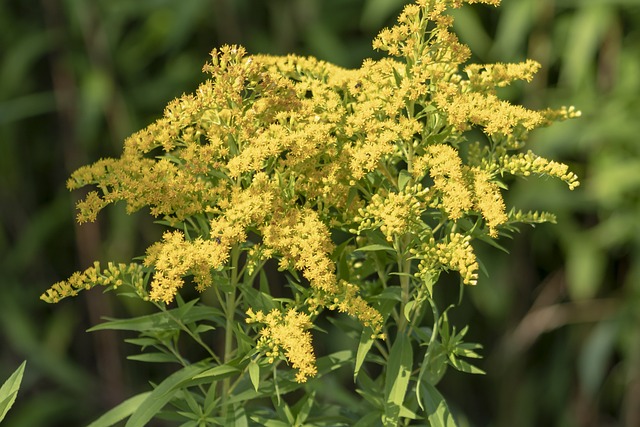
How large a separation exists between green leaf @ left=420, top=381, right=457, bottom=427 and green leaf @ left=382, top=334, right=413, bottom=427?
62 millimetres

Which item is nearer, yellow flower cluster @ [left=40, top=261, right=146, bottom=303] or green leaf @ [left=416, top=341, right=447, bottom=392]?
yellow flower cluster @ [left=40, top=261, right=146, bottom=303]

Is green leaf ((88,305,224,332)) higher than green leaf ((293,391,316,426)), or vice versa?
green leaf ((88,305,224,332))

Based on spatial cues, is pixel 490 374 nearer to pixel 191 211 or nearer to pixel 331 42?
pixel 331 42

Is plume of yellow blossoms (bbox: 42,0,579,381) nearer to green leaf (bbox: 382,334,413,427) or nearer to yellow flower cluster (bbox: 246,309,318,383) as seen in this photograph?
yellow flower cluster (bbox: 246,309,318,383)

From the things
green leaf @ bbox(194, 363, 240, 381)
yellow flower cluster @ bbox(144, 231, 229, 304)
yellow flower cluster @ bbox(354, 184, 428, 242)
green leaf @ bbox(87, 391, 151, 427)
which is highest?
yellow flower cluster @ bbox(354, 184, 428, 242)

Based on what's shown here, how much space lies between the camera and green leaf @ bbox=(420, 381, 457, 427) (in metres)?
1.63

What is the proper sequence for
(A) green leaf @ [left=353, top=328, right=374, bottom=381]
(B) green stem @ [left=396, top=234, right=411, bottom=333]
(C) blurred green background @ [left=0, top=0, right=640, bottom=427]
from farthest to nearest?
(C) blurred green background @ [left=0, top=0, right=640, bottom=427] → (B) green stem @ [left=396, top=234, right=411, bottom=333] → (A) green leaf @ [left=353, top=328, right=374, bottom=381]

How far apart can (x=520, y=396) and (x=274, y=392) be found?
8.75 feet

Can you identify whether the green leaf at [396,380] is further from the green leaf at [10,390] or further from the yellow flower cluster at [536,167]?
the green leaf at [10,390]

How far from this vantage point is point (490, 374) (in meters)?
4.09

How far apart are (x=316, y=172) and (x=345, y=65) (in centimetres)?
228

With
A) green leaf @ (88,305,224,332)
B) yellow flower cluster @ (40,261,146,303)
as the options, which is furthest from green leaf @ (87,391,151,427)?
yellow flower cluster @ (40,261,146,303)

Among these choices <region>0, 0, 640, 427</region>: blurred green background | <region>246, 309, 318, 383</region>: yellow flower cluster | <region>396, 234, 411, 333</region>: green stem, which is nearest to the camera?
<region>246, 309, 318, 383</region>: yellow flower cluster

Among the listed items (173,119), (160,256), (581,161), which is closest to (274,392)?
(160,256)
